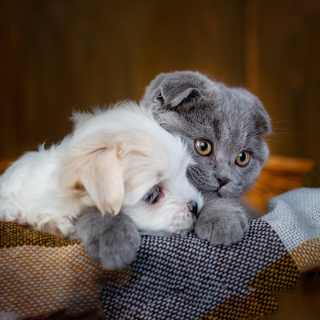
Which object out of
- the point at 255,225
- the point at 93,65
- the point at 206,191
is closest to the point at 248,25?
the point at 93,65

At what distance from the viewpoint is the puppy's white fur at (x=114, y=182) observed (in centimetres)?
94

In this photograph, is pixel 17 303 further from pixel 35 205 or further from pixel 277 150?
pixel 277 150

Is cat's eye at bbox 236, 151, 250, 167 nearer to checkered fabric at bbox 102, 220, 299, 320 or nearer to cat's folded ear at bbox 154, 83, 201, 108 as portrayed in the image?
cat's folded ear at bbox 154, 83, 201, 108

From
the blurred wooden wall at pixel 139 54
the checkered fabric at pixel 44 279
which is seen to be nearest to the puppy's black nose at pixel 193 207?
the checkered fabric at pixel 44 279

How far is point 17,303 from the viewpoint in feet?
2.84

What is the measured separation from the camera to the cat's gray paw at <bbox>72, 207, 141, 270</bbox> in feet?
2.75

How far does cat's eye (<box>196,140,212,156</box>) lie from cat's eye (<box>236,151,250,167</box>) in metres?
0.18

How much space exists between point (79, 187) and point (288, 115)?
2.51m

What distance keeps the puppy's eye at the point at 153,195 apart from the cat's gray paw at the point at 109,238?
3.8 inches

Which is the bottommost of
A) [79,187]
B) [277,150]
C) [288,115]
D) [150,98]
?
[277,150]

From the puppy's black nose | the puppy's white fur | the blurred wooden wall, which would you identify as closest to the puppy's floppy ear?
the puppy's white fur

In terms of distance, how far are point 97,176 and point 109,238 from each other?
18 cm

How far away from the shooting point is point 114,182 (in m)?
0.93

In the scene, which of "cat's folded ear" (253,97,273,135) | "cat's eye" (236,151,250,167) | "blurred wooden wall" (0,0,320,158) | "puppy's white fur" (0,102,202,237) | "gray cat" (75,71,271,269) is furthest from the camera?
"blurred wooden wall" (0,0,320,158)
